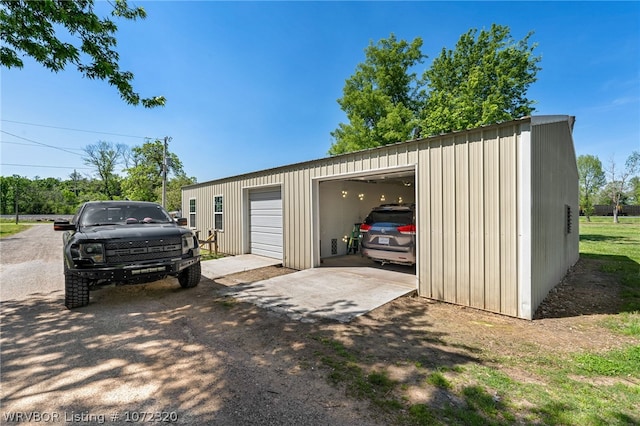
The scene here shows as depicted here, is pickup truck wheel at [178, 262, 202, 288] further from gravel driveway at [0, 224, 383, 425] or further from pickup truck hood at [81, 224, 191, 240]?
pickup truck hood at [81, 224, 191, 240]

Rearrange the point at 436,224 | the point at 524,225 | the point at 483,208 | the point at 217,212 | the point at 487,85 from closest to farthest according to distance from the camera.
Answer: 1. the point at 524,225
2. the point at 483,208
3. the point at 436,224
4. the point at 217,212
5. the point at 487,85

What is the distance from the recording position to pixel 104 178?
119 feet

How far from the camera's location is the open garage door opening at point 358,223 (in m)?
6.70

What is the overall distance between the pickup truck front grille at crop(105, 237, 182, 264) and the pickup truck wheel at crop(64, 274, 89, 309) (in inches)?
27.1

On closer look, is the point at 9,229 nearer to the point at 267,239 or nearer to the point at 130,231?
the point at 267,239

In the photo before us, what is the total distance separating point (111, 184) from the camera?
36.8 meters

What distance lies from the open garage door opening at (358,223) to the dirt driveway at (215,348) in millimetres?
1953

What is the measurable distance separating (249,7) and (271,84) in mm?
5388

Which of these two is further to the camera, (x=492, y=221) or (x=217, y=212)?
(x=217, y=212)

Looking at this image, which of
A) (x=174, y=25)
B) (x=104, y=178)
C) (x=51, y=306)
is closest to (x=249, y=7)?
(x=174, y=25)

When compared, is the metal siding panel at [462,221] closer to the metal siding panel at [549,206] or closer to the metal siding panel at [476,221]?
the metal siding panel at [476,221]

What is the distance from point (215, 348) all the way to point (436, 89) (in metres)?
22.7

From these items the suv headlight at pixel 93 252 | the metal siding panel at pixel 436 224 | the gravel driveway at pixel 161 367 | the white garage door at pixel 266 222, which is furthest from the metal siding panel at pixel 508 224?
the suv headlight at pixel 93 252

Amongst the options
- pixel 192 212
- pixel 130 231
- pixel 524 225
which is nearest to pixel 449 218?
pixel 524 225
